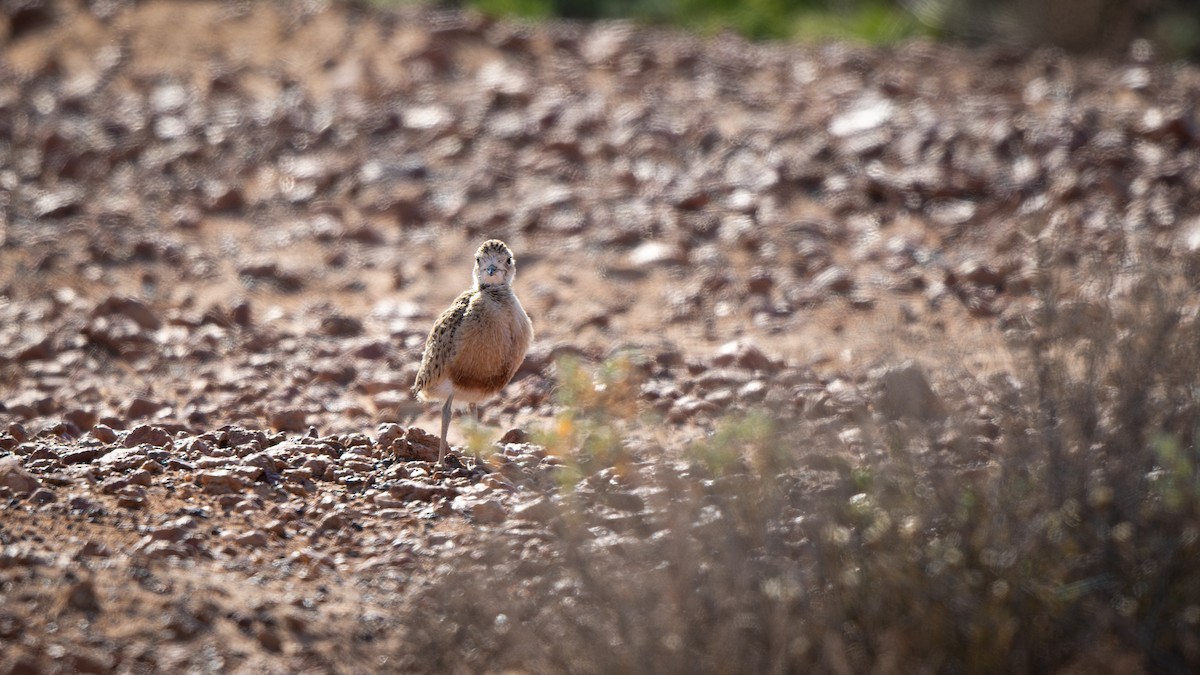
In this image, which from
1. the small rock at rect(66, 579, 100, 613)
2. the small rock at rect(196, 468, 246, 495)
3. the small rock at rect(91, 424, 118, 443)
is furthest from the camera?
the small rock at rect(91, 424, 118, 443)

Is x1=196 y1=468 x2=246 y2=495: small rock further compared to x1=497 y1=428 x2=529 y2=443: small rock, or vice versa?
x1=497 y1=428 x2=529 y2=443: small rock

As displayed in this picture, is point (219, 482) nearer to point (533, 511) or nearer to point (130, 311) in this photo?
point (533, 511)

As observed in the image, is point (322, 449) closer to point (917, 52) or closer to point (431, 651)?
point (431, 651)

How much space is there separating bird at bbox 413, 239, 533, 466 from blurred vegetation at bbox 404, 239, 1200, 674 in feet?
5.60

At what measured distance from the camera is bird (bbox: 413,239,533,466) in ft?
20.1

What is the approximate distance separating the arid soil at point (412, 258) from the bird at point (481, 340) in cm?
28

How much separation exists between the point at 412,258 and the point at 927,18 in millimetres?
6395

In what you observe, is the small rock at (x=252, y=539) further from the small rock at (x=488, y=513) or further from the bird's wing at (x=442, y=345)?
the bird's wing at (x=442, y=345)

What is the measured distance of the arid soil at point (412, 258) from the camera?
4.85m

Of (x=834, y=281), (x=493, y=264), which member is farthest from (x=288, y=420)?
(x=834, y=281)

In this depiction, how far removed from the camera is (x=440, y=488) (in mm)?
5480

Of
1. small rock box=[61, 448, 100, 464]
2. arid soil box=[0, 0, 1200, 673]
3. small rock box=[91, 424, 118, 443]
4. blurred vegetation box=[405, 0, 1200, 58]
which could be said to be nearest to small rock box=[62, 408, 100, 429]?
arid soil box=[0, 0, 1200, 673]

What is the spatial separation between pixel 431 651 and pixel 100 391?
417 centimetres

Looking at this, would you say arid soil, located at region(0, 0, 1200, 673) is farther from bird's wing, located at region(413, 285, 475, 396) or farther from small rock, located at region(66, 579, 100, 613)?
bird's wing, located at region(413, 285, 475, 396)
